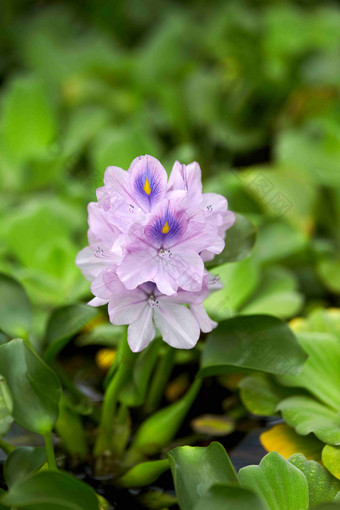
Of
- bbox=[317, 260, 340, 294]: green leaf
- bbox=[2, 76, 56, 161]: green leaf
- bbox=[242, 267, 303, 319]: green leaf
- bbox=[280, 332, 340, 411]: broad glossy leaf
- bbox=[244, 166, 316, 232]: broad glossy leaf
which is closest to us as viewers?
bbox=[280, 332, 340, 411]: broad glossy leaf

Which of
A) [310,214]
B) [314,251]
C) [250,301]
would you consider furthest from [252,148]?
[250,301]

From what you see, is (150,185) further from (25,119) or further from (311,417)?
(25,119)

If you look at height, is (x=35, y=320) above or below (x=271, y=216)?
below

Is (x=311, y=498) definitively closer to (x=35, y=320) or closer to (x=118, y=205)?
(x=118, y=205)

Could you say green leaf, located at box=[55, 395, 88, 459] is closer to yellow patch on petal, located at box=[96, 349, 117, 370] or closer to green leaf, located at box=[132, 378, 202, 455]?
green leaf, located at box=[132, 378, 202, 455]

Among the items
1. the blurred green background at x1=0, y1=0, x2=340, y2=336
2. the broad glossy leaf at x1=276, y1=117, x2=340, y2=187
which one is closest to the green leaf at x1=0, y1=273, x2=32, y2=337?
the blurred green background at x1=0, y1=0, x2=340, y2=336
